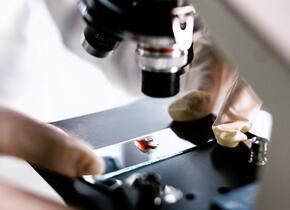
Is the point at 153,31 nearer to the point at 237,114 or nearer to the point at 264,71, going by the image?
the point at 264,71

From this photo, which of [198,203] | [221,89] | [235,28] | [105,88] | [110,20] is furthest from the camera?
[105,88]

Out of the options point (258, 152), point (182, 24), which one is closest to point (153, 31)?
point (182, 24)

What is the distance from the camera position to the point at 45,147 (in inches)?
25.0

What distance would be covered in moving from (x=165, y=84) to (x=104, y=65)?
1.46 feet

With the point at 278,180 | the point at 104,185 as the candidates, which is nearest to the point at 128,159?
the point at 104,185

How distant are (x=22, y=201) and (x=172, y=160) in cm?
22

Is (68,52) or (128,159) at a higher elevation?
(68,52)

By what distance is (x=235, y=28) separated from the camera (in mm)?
377

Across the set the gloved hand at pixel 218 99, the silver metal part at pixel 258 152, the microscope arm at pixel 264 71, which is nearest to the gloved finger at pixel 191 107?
the gloved hand at pixel 218 99

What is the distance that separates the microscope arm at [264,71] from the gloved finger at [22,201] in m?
0.21

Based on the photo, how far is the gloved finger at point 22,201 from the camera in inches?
20.6

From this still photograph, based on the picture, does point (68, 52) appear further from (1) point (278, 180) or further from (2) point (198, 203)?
(1) point (278, 180)

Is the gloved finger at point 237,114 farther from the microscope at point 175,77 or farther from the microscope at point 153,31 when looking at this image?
the microscope at point 153,31

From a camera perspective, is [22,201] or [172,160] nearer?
[22,201]
